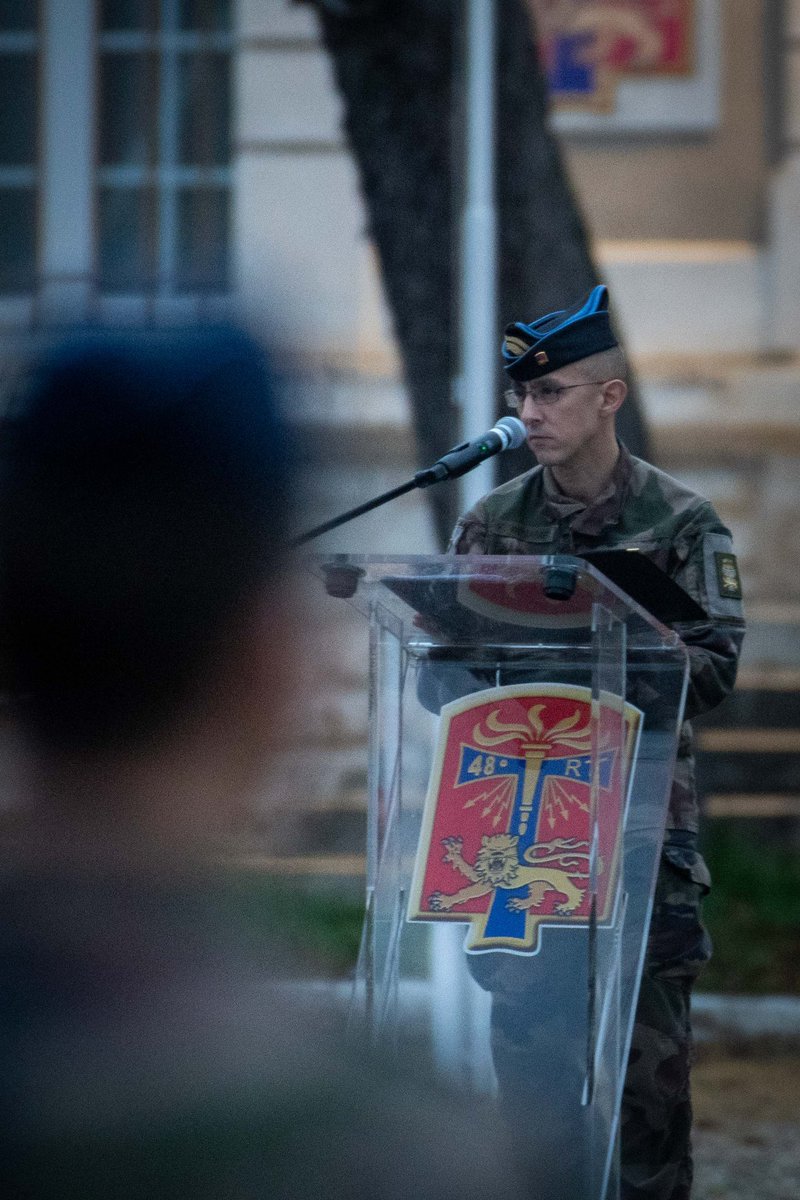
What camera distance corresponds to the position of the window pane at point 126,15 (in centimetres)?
950

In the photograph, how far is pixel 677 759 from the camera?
11.1 ft

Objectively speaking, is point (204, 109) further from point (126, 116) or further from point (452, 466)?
point (452, 466)

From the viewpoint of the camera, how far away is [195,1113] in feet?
15.9

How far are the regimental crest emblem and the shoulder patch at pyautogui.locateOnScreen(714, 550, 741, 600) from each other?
0.34 meters

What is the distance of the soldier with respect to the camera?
3246 millimetres

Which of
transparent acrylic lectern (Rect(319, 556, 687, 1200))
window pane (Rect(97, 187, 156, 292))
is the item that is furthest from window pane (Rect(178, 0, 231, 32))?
transparent acrylic lectern (Rect(319, 556, 687, 1200))

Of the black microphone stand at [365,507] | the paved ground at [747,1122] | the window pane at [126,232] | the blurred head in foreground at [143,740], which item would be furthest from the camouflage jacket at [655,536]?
the window pane at [126,232]

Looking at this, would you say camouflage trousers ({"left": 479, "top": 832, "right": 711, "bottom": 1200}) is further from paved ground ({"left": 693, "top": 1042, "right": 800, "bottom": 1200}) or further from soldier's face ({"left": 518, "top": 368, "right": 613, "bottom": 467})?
paved ground ({"left": 693, "top": 1042, "right": 800, "bottom": 1200})

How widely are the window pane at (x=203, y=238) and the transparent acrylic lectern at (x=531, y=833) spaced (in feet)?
21.6

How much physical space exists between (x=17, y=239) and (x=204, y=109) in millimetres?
1216

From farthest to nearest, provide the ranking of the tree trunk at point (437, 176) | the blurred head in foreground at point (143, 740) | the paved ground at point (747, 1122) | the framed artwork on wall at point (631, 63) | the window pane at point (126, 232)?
the window pane at point (126, 232) < the framed artwork on wall at point (631, 63) < the tree trunk at point (437, 176) < the blurred head in foreground at point (143, 740) < the paved ground at point (747, 1122)

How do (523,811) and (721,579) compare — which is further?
(721,579)

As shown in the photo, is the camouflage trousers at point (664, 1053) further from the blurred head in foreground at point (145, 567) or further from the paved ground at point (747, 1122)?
the blurred head in foreground at point (145, 567)

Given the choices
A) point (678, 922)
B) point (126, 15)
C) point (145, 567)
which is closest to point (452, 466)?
point (678, 922)
